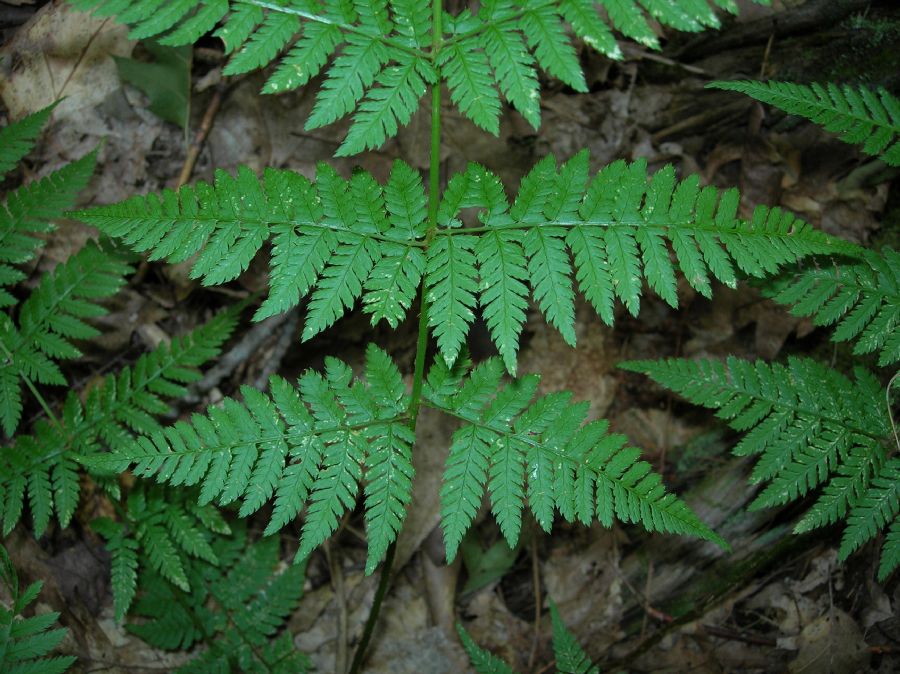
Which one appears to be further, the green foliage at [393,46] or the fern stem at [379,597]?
the fern stem at [379,597]

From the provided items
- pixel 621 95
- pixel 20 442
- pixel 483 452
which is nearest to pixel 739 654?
pixel 483 452

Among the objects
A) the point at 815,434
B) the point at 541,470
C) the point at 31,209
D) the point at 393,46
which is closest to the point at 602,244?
A: the point at 541,470

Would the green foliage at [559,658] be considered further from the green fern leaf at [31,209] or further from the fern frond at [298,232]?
the green fern leaf at [31,209]

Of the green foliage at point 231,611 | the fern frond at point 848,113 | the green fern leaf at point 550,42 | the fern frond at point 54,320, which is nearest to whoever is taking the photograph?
the green fern leaf at point 550,42

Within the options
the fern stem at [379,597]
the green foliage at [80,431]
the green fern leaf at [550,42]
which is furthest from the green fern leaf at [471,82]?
the fern stem at [379,597]

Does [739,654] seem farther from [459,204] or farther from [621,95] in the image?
[621,95]
